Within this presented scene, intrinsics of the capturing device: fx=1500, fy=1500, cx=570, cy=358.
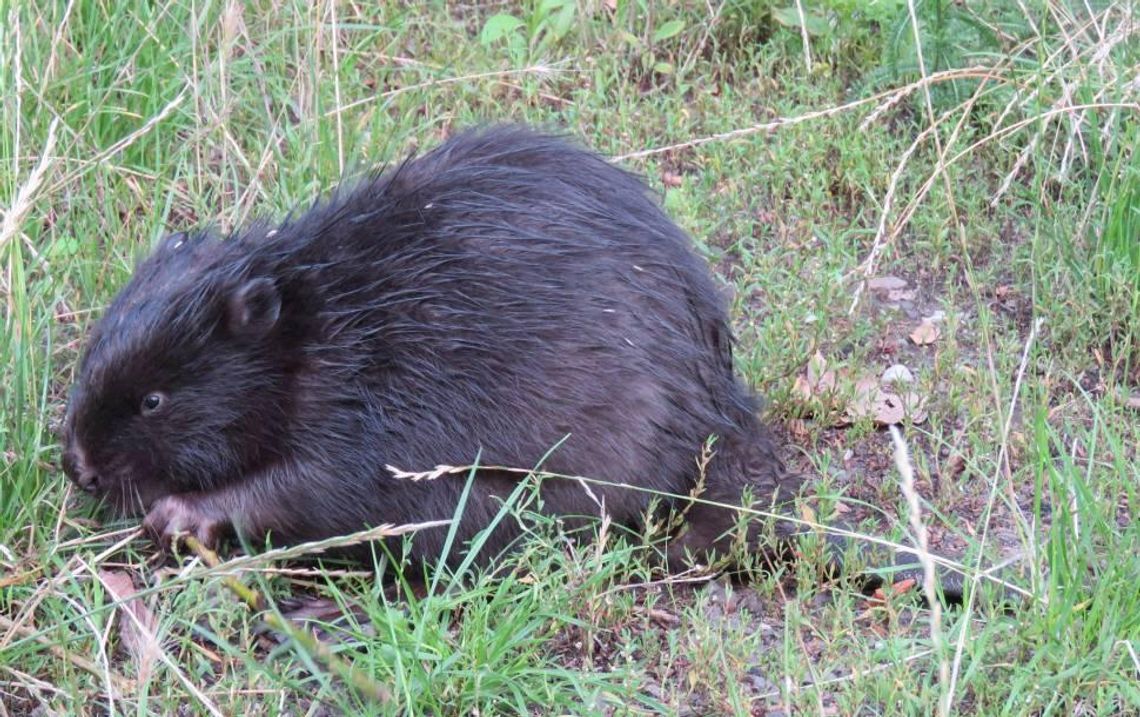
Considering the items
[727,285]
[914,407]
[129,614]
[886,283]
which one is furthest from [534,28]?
[129,614]

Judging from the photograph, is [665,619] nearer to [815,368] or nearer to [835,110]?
[815,368]

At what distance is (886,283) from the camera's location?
15.2 feet

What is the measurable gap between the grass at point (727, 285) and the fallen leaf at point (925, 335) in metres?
0.05

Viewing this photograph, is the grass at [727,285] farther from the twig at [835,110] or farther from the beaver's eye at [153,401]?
the beaver's eye at [153,401]

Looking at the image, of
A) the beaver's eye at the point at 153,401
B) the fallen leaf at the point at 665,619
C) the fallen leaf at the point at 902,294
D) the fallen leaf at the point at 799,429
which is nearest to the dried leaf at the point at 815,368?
the fallen leaf at the point at 799,429

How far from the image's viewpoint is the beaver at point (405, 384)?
333 cm

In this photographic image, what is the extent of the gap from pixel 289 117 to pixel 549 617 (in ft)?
7.68

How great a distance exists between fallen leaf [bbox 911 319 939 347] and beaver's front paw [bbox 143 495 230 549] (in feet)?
6.88

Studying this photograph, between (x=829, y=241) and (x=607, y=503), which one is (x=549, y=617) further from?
(x=829, y=241)

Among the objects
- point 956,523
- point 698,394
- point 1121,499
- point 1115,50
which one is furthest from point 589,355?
point 1115,50

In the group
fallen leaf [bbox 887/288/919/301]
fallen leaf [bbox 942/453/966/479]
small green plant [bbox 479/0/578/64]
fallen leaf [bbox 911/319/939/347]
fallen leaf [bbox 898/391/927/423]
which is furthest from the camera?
small green plant [bbox 479/0/578/64]

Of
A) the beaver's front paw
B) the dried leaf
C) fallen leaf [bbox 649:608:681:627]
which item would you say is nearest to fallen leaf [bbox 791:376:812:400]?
the dried leaf

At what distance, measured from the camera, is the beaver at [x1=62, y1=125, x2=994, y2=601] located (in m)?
3.33

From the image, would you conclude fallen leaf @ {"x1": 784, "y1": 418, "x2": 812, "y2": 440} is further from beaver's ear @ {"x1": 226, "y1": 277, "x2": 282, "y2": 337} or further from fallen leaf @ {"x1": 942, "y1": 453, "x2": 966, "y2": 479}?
beaver's ear @ {"x1": 226, "y1": 277, "x2": 282, "y2": 337}
